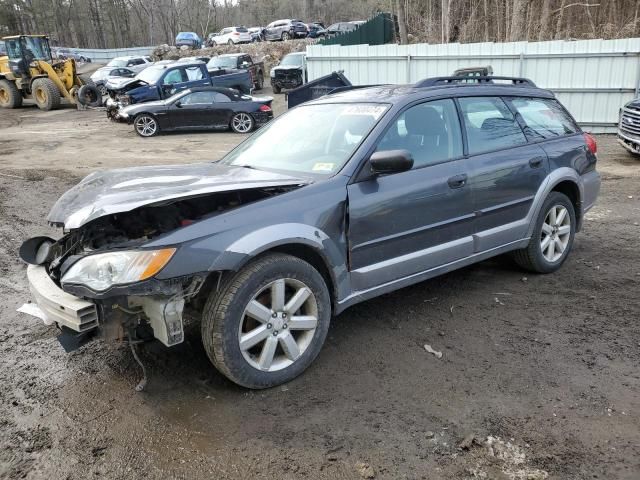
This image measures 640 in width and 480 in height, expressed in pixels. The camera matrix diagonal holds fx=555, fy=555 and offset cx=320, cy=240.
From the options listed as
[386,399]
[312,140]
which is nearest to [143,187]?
[312,140]

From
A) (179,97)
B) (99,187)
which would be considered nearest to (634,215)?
(99,187)

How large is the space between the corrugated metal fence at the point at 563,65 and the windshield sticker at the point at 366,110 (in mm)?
11761

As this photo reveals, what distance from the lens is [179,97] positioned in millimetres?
16109

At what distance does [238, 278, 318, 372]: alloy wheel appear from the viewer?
313 cm

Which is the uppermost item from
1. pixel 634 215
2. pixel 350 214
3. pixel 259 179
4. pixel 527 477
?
pixel 259 179

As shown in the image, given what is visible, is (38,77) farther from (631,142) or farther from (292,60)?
(631,142)

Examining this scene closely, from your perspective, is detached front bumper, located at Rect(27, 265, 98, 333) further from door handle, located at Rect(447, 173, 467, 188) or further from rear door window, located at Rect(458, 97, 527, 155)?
rear door window, located at Rect(458, 97, 527, 155)

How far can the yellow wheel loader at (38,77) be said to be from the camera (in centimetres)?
2273

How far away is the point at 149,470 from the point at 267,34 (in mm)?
43846

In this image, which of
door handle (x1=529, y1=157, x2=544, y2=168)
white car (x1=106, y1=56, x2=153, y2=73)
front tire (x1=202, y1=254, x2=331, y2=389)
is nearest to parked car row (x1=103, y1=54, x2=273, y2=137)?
white car (x1=106, y1=56, x2=153, y2=73)

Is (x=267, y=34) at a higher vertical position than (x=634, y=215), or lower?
higher

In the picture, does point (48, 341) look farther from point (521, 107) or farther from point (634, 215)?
point (634, 215)

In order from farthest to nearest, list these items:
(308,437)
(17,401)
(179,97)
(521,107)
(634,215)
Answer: (179,97), (634,215), (521,107), (17,401), (308,437)

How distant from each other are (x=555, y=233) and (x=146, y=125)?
43.8 ft
